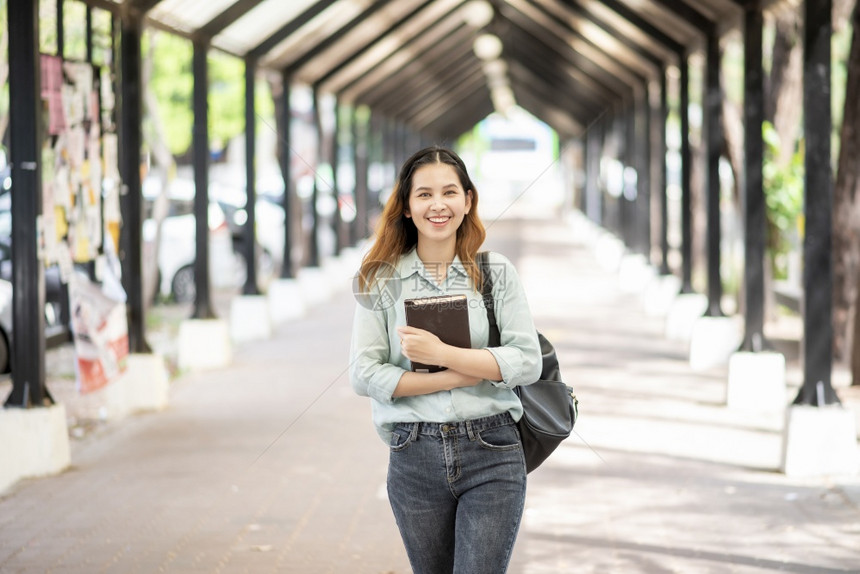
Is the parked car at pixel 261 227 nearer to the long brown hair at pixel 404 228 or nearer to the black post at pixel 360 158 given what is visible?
the black post at pixel 360 158

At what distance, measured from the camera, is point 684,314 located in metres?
14.6

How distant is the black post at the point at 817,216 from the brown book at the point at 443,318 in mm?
4962

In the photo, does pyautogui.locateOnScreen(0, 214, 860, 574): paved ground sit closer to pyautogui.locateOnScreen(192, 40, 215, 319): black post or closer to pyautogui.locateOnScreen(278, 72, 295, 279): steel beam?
pyautogui.locateOnScreen(192, 40, 215, 319): black post

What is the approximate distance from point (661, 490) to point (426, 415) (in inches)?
165

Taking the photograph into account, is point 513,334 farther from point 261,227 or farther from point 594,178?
point 594,178

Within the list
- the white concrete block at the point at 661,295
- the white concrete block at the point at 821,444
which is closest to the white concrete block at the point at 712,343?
the white concrete block at the point at 661,295

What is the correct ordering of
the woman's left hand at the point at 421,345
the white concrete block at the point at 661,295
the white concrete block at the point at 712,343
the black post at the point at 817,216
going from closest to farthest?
the woman's left hand at the point at 421,345, the black post at the point at 817,216, the white concrete block at the point at 712,343, the white concrete block at the point at 661,295

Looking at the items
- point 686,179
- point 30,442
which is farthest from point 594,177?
point 30,442

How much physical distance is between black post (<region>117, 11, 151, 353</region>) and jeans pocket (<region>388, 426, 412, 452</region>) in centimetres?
689

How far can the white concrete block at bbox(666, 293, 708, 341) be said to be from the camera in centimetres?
1457

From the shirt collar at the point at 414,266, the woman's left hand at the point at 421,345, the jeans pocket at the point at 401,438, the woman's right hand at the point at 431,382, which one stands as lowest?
the jeans pocket at the point at 401,438

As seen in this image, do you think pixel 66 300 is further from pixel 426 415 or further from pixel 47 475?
pixel 426 415

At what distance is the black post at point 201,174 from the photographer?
1195 cm

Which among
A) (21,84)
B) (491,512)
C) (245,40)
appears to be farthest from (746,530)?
(245,40)
